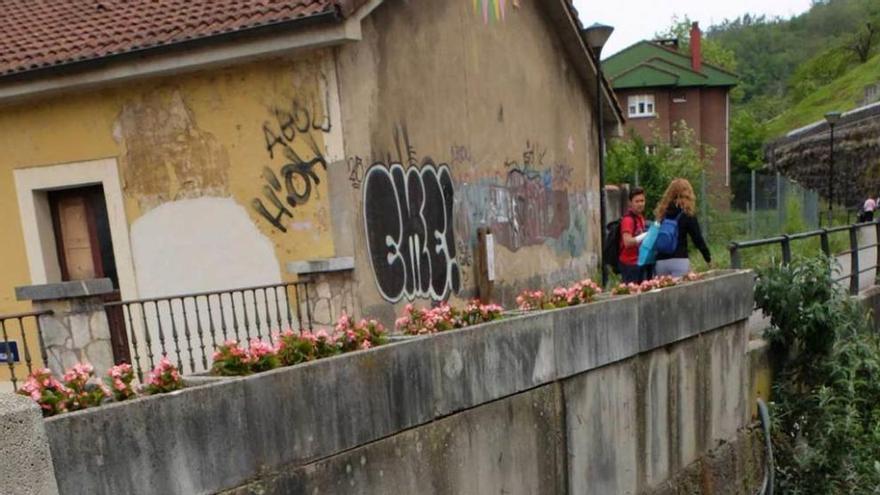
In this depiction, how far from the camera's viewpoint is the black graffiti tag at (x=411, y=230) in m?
7.58

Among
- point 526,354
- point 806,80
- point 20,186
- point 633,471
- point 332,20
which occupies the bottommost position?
point 633,471

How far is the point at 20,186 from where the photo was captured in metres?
8.27

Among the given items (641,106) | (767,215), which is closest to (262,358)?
(767,215)

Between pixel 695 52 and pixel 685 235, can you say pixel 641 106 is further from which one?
pixel 685 235

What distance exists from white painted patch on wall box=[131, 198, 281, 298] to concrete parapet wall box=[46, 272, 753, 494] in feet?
13.2

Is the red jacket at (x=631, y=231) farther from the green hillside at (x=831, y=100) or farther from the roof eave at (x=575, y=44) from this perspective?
the green hillside at (x=831, y=100)

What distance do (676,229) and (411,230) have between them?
298cm

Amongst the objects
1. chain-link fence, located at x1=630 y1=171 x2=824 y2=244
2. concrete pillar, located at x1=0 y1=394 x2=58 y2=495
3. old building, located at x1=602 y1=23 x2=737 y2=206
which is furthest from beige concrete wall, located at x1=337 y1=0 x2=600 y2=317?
old building, located at x1=602 y1=23 x2=737 y2=206

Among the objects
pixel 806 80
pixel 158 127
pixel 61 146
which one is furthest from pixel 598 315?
pixel 806 80

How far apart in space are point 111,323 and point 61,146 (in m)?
3.26

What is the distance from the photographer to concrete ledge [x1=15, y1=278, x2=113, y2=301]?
5261 mm

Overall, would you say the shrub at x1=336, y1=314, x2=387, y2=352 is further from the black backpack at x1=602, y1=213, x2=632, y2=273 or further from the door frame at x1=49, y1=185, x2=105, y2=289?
the door frame at x1=49, y1=185, x2=105, y2=289

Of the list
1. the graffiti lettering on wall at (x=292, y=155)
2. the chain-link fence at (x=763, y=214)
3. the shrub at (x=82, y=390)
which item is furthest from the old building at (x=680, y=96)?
the shrub at (x=82, y=390)

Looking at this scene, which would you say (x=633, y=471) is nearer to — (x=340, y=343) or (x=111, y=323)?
(x=340, y=343)
